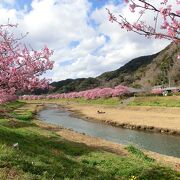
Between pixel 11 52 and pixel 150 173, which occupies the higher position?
pixel 11 52

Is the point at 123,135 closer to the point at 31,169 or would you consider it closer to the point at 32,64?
the point at 32,64

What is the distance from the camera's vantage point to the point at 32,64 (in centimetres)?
1814

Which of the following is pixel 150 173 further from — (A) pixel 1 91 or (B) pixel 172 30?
(B) pixel 172 30

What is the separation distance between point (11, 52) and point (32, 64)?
3.79ft

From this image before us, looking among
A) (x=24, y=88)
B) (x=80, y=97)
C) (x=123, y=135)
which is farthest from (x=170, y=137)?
(x=80, y=97)

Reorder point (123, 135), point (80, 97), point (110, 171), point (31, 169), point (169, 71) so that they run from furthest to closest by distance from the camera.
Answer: point (80, 97), point (169, 71), point (123, 135), point (110, 171), point (31, 169)

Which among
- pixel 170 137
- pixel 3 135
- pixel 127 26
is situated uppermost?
pixel 127 26

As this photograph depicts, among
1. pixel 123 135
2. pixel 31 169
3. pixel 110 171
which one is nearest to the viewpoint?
pixel 31 169

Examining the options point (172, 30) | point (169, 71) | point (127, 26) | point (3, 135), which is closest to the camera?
point (172, 30)

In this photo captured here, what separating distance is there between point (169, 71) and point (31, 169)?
436 ft

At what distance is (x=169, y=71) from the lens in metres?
142

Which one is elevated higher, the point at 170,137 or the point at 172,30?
the point at 172,30

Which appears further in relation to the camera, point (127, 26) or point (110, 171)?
point (110, 171)

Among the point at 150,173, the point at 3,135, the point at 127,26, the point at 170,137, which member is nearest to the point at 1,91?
the point at 3,135
